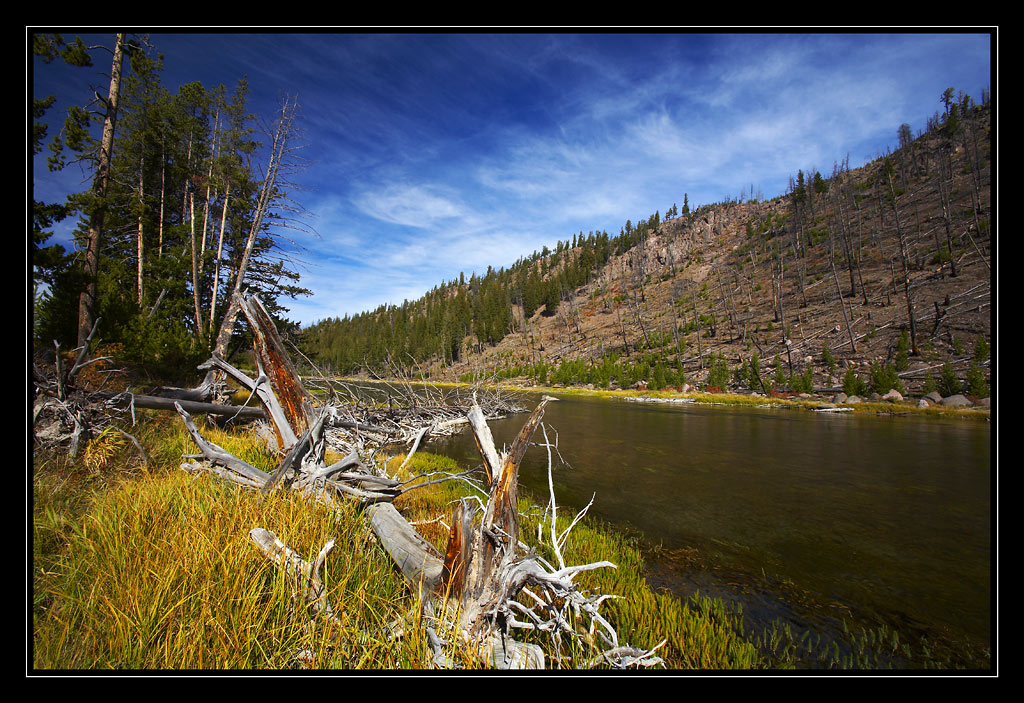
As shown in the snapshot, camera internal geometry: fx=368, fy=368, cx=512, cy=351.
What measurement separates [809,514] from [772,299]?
5855 centimetres

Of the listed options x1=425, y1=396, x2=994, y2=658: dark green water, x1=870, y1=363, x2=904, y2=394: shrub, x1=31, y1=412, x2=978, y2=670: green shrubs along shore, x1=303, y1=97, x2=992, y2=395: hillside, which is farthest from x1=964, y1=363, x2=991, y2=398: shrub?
x1=31, y1=412, x2=978, y2=670: green shrubs along shore

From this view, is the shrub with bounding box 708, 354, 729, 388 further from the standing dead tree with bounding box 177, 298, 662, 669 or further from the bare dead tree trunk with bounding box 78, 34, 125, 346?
the bare dead tree trunk with bounding box 78, 34, 125, 346

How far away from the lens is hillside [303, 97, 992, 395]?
32.8 meters

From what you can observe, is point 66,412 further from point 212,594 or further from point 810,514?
point 810,514

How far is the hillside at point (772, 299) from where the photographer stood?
32.8 meters

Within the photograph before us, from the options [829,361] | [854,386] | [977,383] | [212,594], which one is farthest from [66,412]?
[829,361]

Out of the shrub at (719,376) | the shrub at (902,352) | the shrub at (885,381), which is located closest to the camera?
the shrub at (885,381)

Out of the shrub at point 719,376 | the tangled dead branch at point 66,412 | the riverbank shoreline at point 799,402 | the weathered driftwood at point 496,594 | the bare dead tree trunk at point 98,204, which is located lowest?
the riverbank shoreline at point 799,402

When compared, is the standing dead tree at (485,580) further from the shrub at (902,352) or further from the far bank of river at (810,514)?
the shrub at (902,352)

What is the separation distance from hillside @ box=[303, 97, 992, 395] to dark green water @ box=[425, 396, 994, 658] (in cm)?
607

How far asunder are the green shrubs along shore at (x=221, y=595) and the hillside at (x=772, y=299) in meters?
11.4

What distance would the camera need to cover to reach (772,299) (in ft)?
181

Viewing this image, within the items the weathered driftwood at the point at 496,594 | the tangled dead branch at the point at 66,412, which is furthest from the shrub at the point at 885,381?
the tangled dead branch at the point at 66,412
